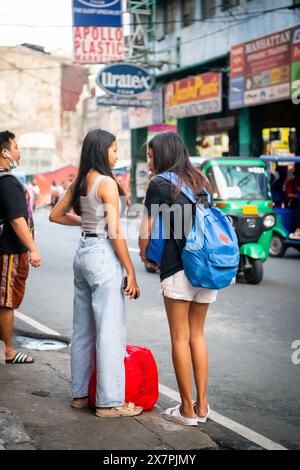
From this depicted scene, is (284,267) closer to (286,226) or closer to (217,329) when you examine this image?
(286,226)

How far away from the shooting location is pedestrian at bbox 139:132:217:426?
14.3 feet

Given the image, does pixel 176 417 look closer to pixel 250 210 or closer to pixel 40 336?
pixel 40 336

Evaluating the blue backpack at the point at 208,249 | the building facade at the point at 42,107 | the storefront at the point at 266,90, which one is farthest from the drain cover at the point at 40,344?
the building facade at the point at 42,107

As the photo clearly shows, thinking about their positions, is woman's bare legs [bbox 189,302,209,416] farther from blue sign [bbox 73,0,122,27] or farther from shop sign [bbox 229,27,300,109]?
blue sign [bbox 73,0,122,27]

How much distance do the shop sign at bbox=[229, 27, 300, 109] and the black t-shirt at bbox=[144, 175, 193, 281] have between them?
15197 mm

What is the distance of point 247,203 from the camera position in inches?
442

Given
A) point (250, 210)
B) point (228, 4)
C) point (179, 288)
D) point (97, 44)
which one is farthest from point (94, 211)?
point (228, 4)

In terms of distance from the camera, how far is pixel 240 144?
23.2 meters

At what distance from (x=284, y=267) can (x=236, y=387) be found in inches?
298

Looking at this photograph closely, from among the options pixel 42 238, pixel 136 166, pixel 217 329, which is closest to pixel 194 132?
pixel 136 166

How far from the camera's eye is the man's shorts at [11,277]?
562 centimetres

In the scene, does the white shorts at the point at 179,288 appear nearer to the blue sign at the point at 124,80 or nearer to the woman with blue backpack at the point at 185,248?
the woman with blue backpack at the point at 185,248

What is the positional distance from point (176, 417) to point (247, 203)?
7.03 m

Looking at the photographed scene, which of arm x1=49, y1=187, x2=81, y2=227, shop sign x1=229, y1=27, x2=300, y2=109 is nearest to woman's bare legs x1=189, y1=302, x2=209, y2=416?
arm x1=49, y1=187, x2=81, y2=227
